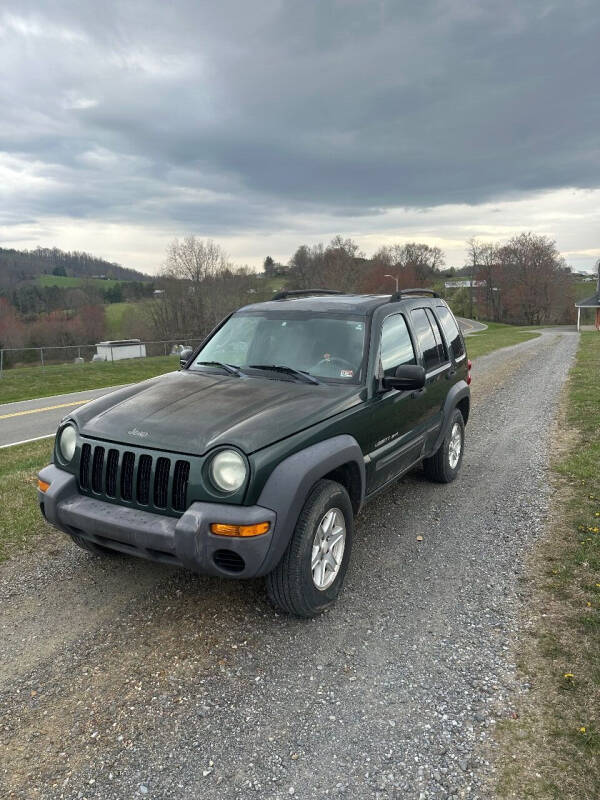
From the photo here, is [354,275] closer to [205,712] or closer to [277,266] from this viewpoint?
[277,266]

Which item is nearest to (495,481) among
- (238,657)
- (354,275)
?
(238,657)

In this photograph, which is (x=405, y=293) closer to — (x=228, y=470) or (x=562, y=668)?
(x=228, y=470)

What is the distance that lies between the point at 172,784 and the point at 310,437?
1.84m

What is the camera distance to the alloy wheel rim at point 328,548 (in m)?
3.37

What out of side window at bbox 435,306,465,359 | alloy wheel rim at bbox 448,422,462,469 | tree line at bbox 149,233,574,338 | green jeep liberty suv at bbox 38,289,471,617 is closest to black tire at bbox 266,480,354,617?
green jeep liberty suv at bbox 38,289,471,617

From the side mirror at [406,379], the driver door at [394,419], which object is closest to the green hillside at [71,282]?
the driver door at [394,419]

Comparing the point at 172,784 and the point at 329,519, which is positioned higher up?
the point at 329,519

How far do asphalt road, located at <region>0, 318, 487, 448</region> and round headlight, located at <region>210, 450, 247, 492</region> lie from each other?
23.8ft

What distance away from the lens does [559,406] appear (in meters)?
10.0

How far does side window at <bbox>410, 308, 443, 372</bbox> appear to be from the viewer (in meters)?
5.12

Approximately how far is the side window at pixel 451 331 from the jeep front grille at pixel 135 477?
3754 mm

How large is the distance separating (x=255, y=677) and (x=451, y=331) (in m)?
4.36

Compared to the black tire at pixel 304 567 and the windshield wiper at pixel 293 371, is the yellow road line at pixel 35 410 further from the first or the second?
the black tire at pixel 304 567

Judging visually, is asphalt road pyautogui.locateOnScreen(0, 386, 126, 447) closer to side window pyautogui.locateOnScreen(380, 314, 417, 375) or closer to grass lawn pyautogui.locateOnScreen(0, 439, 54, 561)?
grass lawn pyautogui.locateOnScreen(0, 439, 54, 561)
